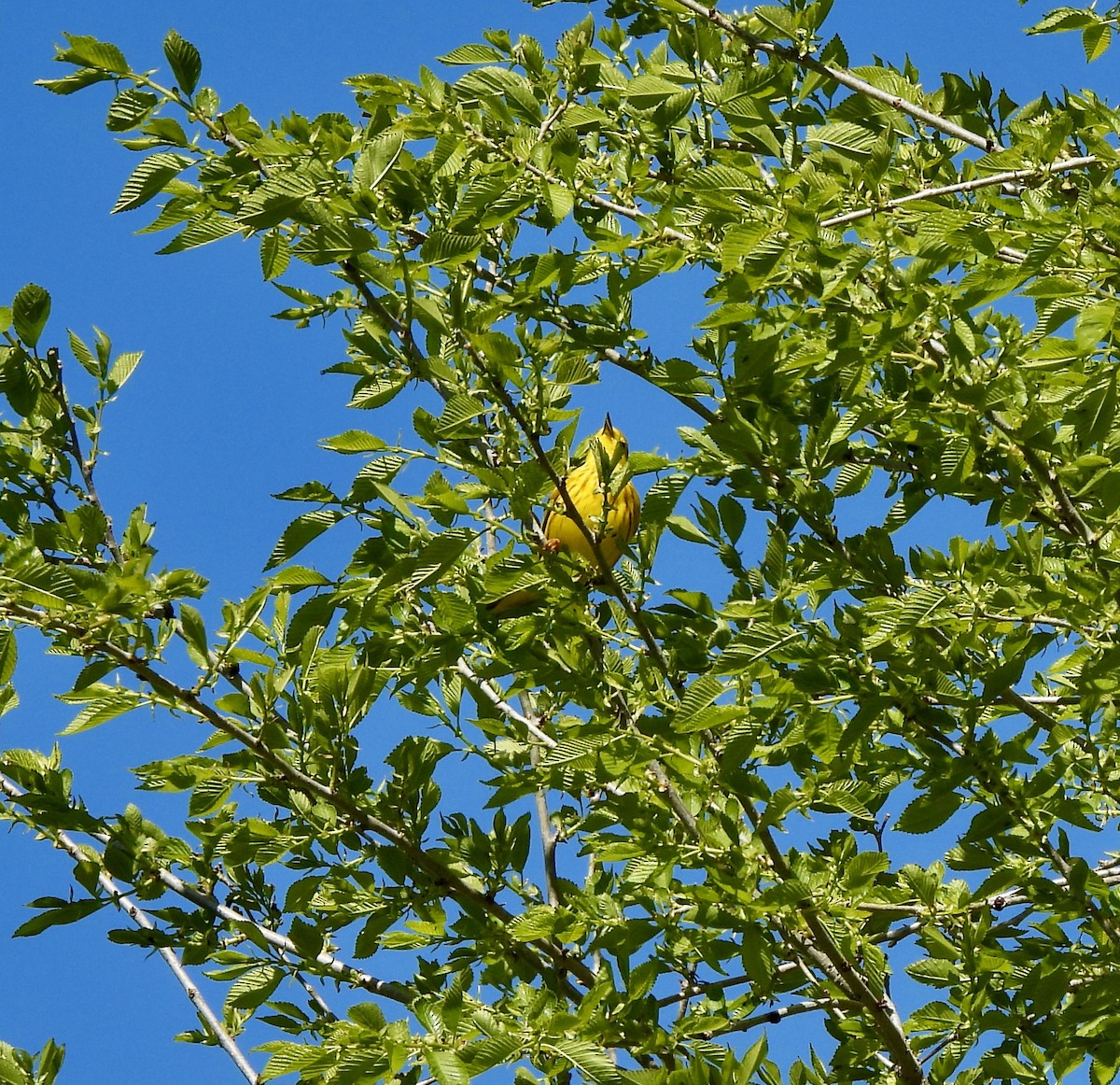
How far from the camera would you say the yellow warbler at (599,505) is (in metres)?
2.80

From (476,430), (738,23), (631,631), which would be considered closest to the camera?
(476,430)

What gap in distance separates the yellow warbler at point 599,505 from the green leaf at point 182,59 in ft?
3.67

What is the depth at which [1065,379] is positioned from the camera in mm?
2818

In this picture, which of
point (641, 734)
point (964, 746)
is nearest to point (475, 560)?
point (641, 734)

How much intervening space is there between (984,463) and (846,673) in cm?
76

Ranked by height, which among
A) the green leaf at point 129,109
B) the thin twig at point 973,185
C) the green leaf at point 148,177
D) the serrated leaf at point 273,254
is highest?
the green leaf at point 129,109

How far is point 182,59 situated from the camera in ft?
8.43

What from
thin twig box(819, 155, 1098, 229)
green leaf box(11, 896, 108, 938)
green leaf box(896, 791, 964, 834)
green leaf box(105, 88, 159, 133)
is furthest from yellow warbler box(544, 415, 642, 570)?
green leaf box(11, 896, 108, 938)

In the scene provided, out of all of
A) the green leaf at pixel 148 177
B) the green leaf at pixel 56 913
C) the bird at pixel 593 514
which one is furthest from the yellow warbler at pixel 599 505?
the green leaf at pixel 56 913

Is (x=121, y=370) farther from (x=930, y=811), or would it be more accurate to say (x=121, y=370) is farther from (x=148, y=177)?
(x=930, y=811)

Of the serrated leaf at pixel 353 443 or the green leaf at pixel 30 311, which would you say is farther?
the green leaf at pixel 30 311

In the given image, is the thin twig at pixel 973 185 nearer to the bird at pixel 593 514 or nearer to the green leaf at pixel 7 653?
the bird at pixel 593 514

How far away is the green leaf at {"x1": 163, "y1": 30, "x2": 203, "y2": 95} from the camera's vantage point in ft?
8.41

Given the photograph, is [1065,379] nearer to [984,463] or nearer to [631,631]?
[984,463]
